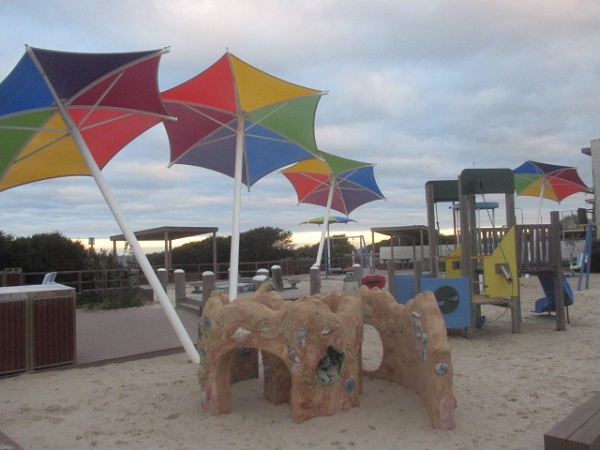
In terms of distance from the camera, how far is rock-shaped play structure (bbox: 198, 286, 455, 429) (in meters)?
4.88

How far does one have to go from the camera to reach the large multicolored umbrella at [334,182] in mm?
19406

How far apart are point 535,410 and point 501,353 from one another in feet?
10.1

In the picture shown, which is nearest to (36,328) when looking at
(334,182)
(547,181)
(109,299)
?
(109,299)

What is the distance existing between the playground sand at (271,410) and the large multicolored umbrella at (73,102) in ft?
5.09

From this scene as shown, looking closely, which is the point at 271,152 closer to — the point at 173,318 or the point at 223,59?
the point at 223,59

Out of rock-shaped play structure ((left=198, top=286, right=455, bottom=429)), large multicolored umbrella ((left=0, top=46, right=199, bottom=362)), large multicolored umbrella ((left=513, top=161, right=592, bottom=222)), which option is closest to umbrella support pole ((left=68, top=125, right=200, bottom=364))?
large multicolored umbrella ((left=0, top=46, right=199, bottom=362))

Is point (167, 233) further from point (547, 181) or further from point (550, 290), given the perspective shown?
point (547, 181)

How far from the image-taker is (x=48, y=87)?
7.45 metres

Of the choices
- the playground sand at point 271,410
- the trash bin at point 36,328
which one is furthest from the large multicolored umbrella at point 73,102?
the playground sand at point 271,410

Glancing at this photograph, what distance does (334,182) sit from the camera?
20.4 m

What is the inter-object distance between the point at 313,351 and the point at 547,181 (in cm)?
2423

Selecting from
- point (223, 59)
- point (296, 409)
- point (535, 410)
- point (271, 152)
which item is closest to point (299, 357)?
point (296, 409)

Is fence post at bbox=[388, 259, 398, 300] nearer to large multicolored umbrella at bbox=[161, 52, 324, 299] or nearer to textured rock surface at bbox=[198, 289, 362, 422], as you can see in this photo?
large multicolored umbrella at bbox=[161, 52, 324, 299]

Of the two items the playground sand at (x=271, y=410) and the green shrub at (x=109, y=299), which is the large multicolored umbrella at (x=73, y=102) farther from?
→ the green shrub at (x=109, y=299)
